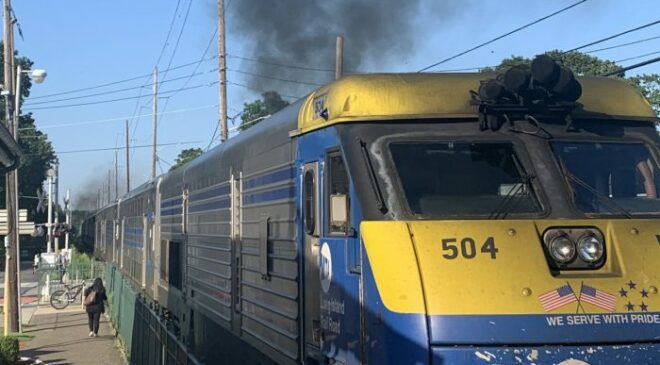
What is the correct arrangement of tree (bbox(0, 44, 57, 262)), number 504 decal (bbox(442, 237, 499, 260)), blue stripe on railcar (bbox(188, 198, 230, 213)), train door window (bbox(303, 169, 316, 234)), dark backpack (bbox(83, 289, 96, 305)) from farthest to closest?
tree (bbox(0, 44, 57, 262)) < dark backpack (bbox(83, 289, 96, 305)) < blue stripe on railcar (bbox(188, 198, 230, 213)) < train door window (bbox(303, 169, 316, 234)) < number 504 decal (bbox(442, 237, 499, 260))

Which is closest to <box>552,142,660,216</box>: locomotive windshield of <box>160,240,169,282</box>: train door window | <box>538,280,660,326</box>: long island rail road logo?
<box>538,280,660,326</box>: long island rail road logo

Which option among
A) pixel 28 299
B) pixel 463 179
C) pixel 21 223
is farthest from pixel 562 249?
pixel 28 299

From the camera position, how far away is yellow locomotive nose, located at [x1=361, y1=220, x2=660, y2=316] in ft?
13.2

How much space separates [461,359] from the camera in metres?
3.91

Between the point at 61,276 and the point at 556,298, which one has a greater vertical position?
the point at 556,298

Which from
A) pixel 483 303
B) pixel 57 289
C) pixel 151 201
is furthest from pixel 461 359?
pixel 57 289

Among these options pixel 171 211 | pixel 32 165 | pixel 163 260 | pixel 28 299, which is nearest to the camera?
pixel 171 211

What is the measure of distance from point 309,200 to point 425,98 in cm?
123

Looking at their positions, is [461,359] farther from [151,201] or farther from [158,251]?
[151,201]

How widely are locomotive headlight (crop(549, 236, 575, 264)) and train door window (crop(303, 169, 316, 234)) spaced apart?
6.01 ft

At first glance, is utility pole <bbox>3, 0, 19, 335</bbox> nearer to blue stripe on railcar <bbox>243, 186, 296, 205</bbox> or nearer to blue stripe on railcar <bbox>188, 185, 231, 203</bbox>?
blue stripe on railcar <bbox>188, 185, 231, 203</bbox>

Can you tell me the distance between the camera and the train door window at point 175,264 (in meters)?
13.0

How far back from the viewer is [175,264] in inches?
528

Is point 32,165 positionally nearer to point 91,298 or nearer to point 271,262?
point 91,298
